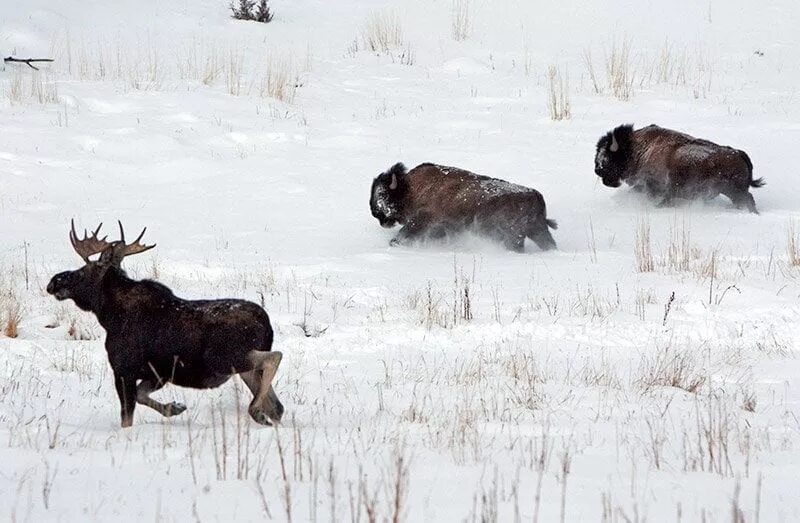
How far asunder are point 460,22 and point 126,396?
57.6 ft

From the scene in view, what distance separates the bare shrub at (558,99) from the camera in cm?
1636

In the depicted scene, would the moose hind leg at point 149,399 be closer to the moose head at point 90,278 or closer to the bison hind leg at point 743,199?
the moose head at point 90,278

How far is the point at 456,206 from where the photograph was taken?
11.7 meters

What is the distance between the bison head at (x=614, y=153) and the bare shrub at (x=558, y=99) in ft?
10.1

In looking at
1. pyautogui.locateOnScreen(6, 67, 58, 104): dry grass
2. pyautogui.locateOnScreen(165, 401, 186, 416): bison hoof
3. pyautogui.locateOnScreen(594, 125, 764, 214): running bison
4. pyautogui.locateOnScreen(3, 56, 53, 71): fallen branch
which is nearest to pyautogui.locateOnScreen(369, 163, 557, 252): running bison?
pyautogui.locateOnScreen(594, 125, 764, 214): running bison

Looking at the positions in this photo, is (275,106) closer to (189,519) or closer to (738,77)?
(738,77)

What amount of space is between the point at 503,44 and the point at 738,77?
16.3 feet

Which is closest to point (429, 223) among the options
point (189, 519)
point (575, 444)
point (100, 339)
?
point (100, 339)

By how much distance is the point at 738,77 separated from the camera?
62.1ft

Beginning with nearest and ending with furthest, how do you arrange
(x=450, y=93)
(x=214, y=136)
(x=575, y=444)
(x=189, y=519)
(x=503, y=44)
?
1. (x=189, y=519)
2. (x=575, y=444)
3. (x=214, y=136)
4. (x=450, y=93)
5. (x=503, y=44)

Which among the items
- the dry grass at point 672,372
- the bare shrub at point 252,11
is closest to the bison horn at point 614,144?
the dry grass at point 672,372

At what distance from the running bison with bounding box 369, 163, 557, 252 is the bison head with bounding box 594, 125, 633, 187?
206 centimetres

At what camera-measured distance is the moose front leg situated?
548 cm

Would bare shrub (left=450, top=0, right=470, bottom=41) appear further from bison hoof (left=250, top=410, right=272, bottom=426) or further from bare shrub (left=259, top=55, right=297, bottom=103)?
bison hoof (left=250, top=410, right=272, bottom=426)
